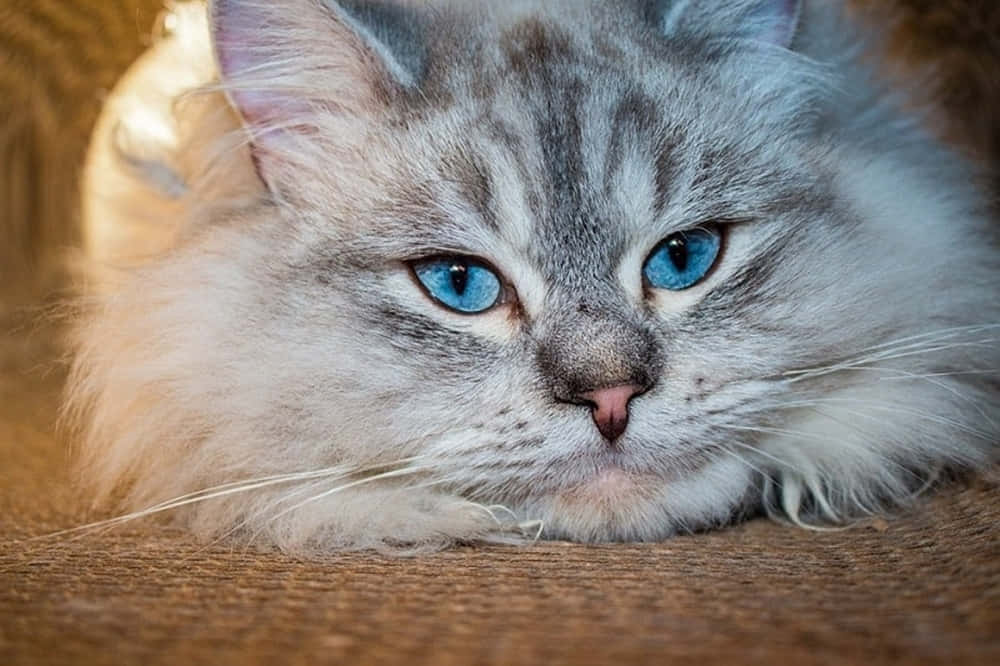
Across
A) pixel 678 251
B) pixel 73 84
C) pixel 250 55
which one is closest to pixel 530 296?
pixel 678 251

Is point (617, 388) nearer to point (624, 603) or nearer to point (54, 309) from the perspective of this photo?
point (624, 603)

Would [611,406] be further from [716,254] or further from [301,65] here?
[301,65]

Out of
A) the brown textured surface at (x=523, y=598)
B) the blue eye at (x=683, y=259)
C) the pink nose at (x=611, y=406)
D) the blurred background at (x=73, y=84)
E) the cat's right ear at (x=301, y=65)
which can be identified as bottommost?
the brown textured surface at (x=523, y=598)

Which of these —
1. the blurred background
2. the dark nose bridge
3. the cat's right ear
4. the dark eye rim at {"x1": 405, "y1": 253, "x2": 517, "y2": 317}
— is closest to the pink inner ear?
the cat's right ear

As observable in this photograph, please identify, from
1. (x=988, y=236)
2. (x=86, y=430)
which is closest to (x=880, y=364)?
(x=988, y=236)

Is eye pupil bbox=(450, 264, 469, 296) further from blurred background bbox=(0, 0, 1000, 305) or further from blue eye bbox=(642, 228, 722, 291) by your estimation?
blurred background bbox=(0, 0, 1000, 305)

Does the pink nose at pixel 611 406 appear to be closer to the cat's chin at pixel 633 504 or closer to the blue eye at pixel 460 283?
the cat's chin at pixel 633 504

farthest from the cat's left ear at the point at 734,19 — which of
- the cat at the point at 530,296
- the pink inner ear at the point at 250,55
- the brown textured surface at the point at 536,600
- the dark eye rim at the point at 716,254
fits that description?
the brown textured surface at the point at 536,600
